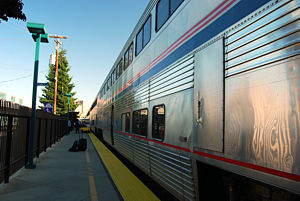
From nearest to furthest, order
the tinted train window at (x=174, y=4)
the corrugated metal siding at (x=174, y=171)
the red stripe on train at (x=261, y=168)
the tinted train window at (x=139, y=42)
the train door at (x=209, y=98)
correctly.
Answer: the red stripe on train at (x=261, y=168), the train door at (x=209, y=98), the corrugated metal siding at (x=174, y=171), the tinted train window at (x=174, y=4), the tinted train window at (x=139, y=42)

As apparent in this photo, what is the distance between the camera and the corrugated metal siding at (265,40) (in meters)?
1.85

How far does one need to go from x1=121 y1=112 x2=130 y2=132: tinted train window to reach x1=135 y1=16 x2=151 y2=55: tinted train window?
6.50 ft

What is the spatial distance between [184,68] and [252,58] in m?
1.43

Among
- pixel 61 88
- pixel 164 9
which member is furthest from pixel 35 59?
pixel 61 88

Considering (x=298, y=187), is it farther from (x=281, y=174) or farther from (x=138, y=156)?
(x=138, y=156)

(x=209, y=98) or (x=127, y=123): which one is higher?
(x=209, y=98)

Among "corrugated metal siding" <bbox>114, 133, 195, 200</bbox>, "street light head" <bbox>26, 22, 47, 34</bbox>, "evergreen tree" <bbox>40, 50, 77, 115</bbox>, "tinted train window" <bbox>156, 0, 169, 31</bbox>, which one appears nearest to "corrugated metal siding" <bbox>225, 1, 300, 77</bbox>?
"corrugated metal siding" <bbox>114, 133, 195, 200</bbox>

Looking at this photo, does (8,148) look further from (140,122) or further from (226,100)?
(226,100)

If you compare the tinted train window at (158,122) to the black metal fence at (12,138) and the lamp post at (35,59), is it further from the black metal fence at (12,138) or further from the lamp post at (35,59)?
the lamp post at (35,59)

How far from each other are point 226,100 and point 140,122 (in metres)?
3.52

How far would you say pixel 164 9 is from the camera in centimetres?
462

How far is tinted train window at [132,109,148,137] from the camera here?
17.7ft

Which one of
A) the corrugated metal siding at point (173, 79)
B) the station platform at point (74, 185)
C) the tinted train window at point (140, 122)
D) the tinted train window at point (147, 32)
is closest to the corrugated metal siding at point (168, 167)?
the tinted train window at point (140, 122)

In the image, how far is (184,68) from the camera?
3.60 m
